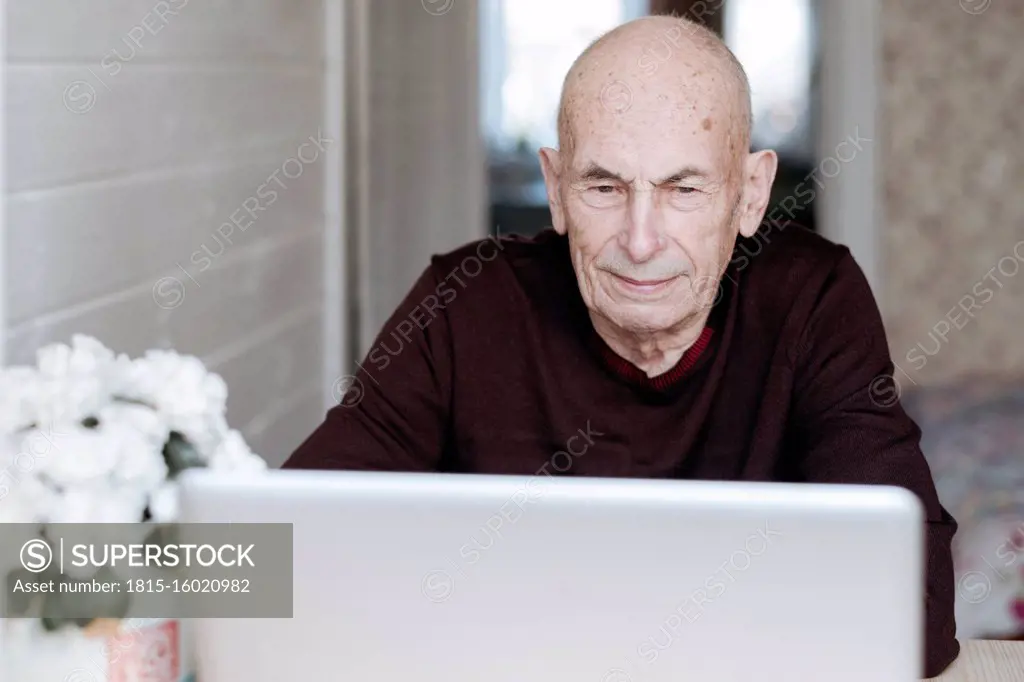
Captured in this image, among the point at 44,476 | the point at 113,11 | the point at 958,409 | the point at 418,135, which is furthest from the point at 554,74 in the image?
the point at 44,476

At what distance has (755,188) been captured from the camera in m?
1.57

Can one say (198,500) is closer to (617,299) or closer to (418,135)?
(617,299)

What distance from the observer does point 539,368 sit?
1.60m

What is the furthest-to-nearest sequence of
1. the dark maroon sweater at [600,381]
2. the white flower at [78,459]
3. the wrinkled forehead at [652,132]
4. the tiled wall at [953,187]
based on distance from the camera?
1. the tiled wall at [953,187]
2. the dark maroon sweater at [600,381]
3. the wrinkled forehead at [652,132]
4. the white flower at [78,459]

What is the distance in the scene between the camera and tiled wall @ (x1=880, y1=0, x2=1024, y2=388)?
12.5 feet

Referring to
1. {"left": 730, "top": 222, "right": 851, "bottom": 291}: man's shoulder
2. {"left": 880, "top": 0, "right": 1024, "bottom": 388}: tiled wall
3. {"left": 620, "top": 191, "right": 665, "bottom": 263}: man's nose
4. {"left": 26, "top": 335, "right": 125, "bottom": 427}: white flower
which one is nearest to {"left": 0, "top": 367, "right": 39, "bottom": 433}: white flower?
{"left": 26, "top": 335, "right": 125, "bottom": 427}: white flower

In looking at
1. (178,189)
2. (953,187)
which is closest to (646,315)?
(178,189)

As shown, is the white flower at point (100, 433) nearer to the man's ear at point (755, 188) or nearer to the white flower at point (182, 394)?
the white flower at point (182, 394)

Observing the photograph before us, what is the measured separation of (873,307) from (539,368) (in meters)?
0.41

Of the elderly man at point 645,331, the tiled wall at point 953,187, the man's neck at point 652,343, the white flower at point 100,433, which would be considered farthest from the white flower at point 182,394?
the tiled wall at point 953,187

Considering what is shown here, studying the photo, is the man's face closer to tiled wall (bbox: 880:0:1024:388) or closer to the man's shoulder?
the man's shoulder

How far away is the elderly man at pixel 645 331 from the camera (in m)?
1.43

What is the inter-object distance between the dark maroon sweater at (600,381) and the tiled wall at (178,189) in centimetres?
43

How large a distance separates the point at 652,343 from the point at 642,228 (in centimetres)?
19
